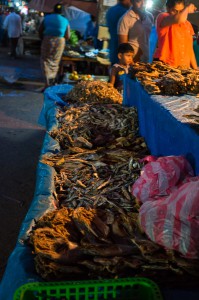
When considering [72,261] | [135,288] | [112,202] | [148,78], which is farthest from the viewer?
[148,78]

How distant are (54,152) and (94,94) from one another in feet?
7.57

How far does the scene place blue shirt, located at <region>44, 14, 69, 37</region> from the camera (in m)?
10.6

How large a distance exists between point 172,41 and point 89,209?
153 inches

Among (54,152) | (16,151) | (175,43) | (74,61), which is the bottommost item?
(16,151)

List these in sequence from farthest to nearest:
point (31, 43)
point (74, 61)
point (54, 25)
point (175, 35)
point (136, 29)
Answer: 1. point (31, 43)
2. point (74, 61)
3. point (54, 25)
4. point (136, 29)
5. point (175, 35)

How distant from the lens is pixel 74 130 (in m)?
5.05

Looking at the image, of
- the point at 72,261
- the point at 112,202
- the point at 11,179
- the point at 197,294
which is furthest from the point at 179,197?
the point at 11,179

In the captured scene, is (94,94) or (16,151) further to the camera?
(16,151)

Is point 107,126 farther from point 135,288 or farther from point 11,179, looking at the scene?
point 135,288

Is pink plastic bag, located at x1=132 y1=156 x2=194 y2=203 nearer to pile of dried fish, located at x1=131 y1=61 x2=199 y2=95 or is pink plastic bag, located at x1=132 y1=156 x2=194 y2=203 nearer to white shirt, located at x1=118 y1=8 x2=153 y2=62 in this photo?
pile of dried fish, located at x1=131 y1=61 x2=199 y2=95

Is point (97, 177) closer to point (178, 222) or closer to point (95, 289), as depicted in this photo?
point (178, 222)

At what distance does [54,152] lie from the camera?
4.48 meters

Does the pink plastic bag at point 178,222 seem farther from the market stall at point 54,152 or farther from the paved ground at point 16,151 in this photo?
the paved ground at point 16,151

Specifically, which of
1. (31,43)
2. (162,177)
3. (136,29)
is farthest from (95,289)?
(31,43)
